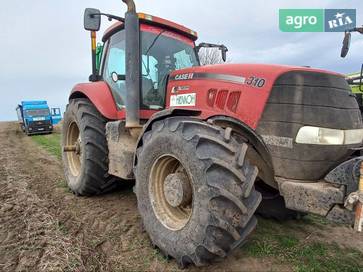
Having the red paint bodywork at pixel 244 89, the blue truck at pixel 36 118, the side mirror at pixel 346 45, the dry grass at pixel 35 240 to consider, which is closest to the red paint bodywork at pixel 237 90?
the red paint bodywork at pixel 244 89

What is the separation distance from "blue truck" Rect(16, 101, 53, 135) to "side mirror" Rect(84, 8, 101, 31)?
18.6 metres

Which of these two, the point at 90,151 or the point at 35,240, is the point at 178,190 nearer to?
the point at 35,240

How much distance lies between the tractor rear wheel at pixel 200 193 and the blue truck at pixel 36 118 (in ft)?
65.1

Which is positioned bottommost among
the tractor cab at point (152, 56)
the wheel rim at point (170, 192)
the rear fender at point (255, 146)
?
the wheel rim at point (170, 192)

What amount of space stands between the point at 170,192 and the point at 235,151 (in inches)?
30.1

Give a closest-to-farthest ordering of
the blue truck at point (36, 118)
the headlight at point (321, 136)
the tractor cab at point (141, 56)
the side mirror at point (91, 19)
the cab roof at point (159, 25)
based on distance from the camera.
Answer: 1. the headlight at point (321, 136)
2. the tractor cab at point (141, 56)
3. the side mirror at point (91, 19)
4. the cab roof at point (159, 25)
5. the blue truck at point (36, 118)

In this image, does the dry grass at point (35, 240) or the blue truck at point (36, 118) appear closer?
the dry grass at point (35, 240)

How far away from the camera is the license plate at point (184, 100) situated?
3.05 metres

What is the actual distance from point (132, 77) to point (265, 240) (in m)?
2.28

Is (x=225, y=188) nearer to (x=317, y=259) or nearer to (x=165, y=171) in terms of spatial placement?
(x=165, y=171)

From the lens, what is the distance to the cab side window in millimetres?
4137

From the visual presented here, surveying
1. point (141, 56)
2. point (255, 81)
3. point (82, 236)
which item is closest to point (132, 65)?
point (141, 56)

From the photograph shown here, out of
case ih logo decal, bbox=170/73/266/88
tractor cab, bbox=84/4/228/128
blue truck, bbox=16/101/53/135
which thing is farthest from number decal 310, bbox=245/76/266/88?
→ blue truck, bbox=16/101/53/135

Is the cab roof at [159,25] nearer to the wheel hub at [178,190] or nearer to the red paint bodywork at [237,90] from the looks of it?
the red paint bodywork at [237,90]
